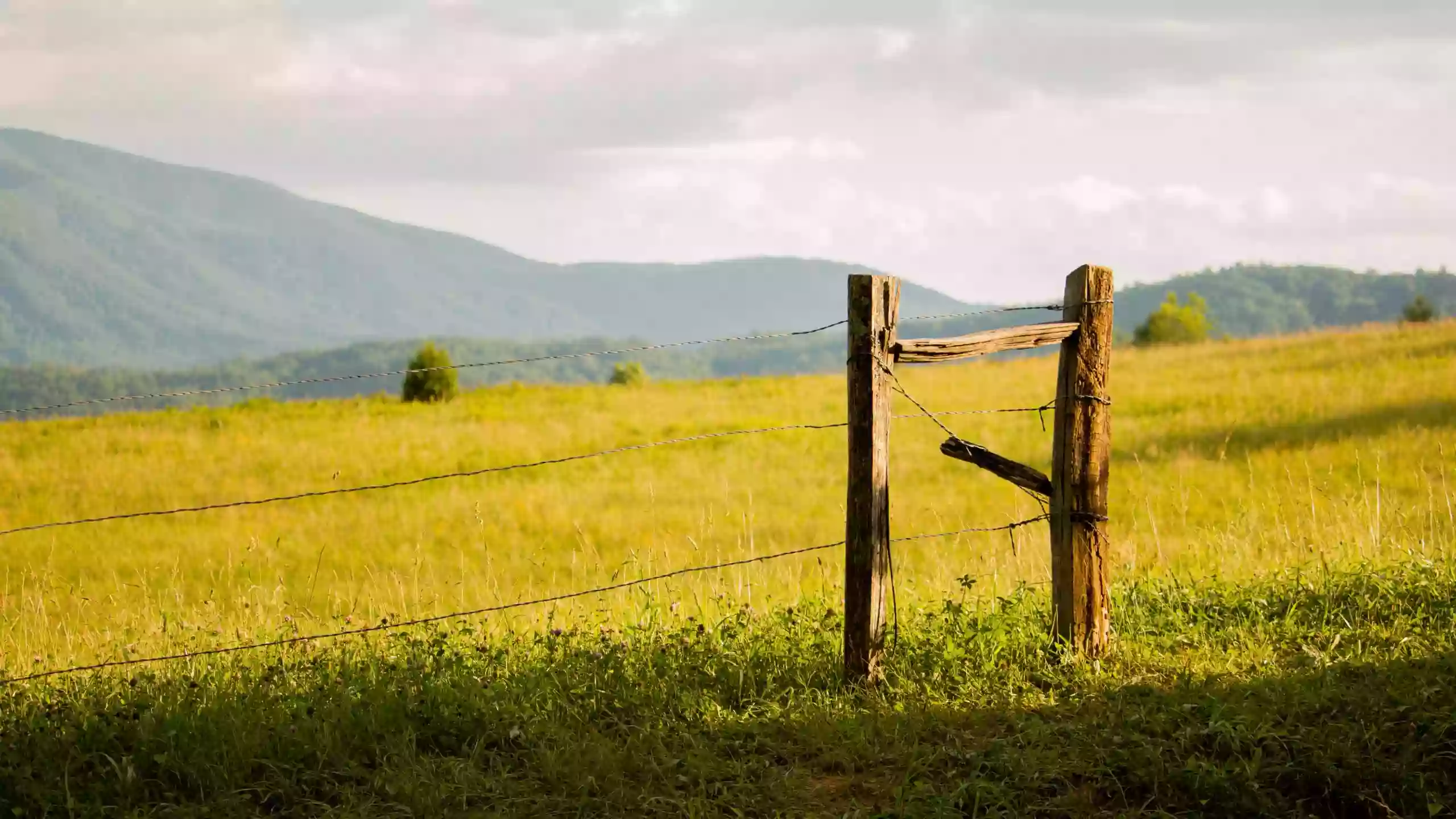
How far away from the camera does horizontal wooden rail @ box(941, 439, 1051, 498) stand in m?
6.55

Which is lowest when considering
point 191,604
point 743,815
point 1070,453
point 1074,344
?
point 191,604

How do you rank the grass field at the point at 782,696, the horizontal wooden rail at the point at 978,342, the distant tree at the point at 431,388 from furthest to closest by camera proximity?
the distant tree at the point at 431,388
the horizontal wooden rail at the point at 978,342
the grass field at the point at 782,696

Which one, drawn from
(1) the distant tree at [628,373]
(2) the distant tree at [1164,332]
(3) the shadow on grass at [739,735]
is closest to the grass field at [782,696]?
(3) the shadow on grass at [739,735]

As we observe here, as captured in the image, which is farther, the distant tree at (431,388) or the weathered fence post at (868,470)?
the distant tree at (431,388)

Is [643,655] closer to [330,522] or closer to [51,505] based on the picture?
[330,522]

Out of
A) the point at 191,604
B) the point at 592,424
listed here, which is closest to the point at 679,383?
the point at 592,424

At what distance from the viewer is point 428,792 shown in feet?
17.2

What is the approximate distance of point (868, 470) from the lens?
6254 mm

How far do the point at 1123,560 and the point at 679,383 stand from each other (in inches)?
1068

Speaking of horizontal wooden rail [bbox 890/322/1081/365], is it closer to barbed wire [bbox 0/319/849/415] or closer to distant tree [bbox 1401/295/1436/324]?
barbed wire [bbox 0/319/849/415]

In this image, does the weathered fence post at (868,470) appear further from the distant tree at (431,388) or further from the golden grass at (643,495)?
the distant tree at (431,388)

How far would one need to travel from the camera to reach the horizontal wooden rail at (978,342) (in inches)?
251

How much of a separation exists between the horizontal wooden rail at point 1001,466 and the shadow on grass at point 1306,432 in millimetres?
14497

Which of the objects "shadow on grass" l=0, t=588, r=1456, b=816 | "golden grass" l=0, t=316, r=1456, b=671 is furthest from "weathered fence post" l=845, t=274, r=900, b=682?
"golden grass" l=0, t=316, r=1456, b=671
